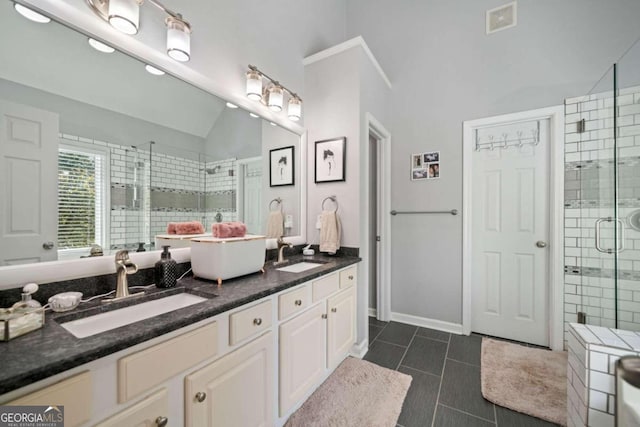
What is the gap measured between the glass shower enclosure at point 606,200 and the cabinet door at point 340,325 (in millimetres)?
1621

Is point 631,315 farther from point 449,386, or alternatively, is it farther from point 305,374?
point 305,374

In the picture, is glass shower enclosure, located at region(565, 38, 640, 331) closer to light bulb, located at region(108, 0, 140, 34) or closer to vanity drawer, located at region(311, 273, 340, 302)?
vanity drawer, located at region(311, 273, 340, 302)

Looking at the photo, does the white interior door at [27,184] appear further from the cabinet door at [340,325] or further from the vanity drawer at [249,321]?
the cabinet door at [340,325]

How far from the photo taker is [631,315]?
1406 millimetres

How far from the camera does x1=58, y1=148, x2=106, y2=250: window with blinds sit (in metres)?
1.09

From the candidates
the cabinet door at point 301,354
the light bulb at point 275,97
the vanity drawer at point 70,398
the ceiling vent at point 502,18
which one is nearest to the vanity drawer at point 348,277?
the cabinet door at point 301,354

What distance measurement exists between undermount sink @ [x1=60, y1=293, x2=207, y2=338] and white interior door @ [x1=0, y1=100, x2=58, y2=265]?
1.10 feet

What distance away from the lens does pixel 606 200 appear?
67.8 inches

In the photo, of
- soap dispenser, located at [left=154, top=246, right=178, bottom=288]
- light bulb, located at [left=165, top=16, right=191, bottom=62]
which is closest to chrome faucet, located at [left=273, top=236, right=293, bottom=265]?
soap dispenser, located at [left=154, top=246, right=178, bottom=288]

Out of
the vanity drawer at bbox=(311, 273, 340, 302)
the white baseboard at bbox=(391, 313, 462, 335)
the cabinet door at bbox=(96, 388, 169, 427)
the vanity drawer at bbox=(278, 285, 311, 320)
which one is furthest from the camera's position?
the white baseboard at bbox=(391, 313, 462, 335)

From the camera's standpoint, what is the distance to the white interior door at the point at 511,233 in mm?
2389

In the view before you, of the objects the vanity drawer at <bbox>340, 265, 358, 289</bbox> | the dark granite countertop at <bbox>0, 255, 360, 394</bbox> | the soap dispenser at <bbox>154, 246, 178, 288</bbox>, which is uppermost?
the soap dispenser at <bbox>154, 246, 178, 288</bbox>

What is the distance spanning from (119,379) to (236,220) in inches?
46.6

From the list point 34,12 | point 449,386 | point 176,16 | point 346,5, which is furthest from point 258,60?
point 449,386
